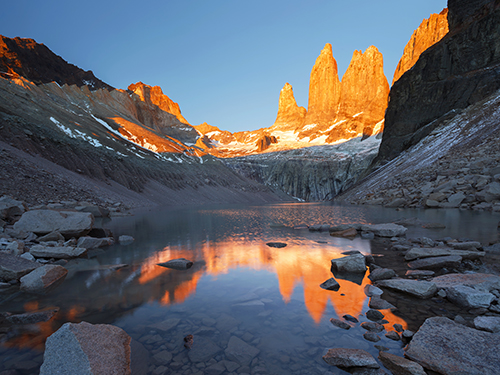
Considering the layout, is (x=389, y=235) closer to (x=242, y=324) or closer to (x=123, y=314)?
(x=242, y=324)

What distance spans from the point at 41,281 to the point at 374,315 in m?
7.72

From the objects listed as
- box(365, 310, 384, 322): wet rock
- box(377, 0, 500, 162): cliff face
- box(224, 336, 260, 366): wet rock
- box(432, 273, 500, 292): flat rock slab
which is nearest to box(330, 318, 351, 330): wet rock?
box(365, 310, 384, 322): wet rock

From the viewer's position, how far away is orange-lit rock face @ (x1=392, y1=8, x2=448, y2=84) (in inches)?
4614

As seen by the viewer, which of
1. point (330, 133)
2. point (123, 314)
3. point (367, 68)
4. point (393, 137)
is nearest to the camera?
point (123, 314)

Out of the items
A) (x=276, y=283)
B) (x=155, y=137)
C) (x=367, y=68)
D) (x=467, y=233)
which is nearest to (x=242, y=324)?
(x=276, y=283)

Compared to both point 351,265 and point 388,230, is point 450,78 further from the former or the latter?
point 351,265

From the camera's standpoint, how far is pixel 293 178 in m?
109

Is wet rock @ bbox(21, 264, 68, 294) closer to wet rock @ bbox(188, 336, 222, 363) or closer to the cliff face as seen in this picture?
wet rock @ bbox(188, 336, 222, 363)

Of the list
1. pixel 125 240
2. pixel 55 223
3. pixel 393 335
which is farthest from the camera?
pixel 125 240

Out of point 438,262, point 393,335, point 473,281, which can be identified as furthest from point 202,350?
point 438,262

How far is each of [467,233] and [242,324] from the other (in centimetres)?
1328

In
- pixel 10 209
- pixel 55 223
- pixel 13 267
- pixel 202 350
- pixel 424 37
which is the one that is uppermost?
pixel 424 37

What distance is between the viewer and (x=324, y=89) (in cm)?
18362

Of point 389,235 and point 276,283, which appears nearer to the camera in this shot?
point 276,283
